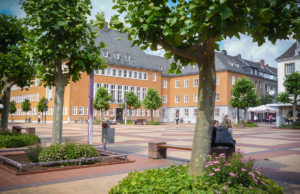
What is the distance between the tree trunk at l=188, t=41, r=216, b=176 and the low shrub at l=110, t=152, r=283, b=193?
17 cm

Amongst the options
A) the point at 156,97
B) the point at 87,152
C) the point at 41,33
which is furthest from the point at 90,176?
the point at 156,97

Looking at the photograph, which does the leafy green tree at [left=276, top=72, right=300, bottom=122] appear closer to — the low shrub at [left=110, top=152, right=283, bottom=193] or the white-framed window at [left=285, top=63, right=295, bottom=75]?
the white-framed window at [left=285, top=63, right=295, bottom=75]

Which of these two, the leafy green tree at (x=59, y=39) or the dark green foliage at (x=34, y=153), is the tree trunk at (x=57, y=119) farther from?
the dark green foliage at (x=34, y=153)

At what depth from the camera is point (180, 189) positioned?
4.25 metres

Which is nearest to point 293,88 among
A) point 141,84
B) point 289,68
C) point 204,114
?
point 289,68

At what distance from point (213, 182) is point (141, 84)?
56.5m

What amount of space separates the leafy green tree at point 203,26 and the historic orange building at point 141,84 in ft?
152

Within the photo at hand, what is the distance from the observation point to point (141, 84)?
60750mm

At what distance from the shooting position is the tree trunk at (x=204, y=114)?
194 inches

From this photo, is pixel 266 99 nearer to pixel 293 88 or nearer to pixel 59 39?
pixel 293 88

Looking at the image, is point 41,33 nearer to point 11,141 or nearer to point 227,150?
point 11,141

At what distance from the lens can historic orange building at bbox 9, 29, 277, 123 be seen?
52.0m

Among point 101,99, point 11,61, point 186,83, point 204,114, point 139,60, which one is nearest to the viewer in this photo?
point 204,114

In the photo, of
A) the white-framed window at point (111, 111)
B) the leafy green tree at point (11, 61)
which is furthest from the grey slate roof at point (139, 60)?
the leafy green tree at point (11, 61)
